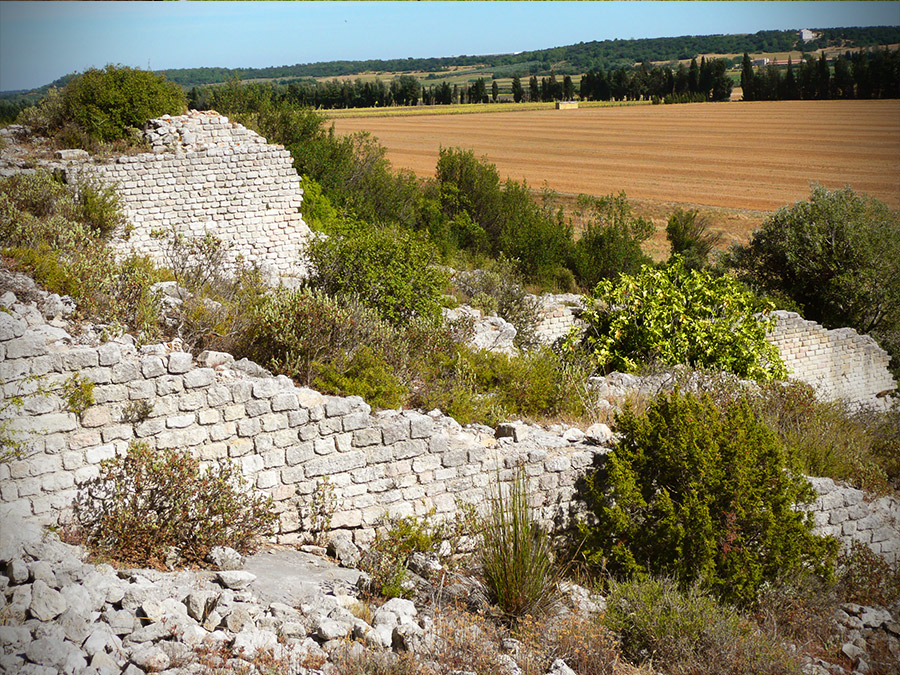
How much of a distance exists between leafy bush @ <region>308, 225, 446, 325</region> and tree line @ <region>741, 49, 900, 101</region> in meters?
52.7

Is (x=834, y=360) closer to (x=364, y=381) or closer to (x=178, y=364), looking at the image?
(x=364, y=381)

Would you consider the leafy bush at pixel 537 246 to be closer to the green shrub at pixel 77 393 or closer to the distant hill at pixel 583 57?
the green shrub at pixel 77 393

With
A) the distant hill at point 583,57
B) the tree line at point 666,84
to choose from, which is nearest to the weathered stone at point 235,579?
the tree line at point 666,84

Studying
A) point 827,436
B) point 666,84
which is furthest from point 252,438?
point 666,84

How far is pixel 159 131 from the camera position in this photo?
12.3 meters

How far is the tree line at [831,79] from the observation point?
49.6m

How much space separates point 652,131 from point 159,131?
43818 millimetres

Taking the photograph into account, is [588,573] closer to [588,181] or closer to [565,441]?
[565,441]

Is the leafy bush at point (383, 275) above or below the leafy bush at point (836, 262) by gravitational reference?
above

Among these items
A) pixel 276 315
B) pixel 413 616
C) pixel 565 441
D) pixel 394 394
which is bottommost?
pixel 413 616

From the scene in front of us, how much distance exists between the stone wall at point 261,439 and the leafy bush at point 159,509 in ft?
0.46

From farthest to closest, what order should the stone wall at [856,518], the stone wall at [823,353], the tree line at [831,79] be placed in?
the tree line at [831,79] → the stone wall at [823,353] → the stone wall at [856,518]

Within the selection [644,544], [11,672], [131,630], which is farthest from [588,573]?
[11,672]

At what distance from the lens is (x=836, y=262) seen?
672 inches
